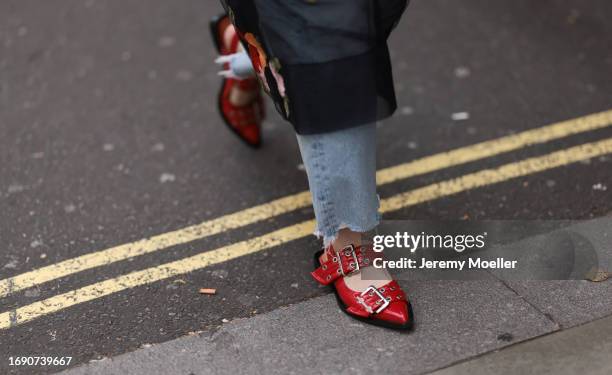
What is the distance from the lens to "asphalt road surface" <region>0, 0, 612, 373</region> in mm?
3021

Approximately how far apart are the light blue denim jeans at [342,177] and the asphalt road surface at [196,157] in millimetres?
365

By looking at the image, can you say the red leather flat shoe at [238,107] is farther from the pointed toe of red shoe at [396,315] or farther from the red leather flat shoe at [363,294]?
the pointed toe of red shoe at [396,315]

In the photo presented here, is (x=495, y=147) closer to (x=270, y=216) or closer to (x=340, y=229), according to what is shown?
(x=270, y=216)

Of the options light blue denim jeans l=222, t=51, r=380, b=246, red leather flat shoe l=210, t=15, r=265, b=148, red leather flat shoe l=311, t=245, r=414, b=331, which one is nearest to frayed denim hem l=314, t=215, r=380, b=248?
light blue denim jeans l=222, t=51, r=380, b=246

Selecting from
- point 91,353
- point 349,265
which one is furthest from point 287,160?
point 91,353

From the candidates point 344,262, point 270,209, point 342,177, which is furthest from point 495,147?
point 342,177

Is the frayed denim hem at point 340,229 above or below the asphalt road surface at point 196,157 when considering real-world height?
above

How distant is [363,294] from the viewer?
2.81 meters

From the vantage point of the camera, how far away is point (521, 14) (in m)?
4.91

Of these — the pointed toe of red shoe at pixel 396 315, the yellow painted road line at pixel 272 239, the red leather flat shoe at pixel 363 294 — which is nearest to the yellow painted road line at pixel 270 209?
the yellow painted road line at pixel 272 239

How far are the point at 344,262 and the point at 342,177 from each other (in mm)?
352

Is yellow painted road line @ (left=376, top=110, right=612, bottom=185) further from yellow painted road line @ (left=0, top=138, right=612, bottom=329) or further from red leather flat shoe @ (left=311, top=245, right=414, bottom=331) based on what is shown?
red leather flat shoe @ (left=311, top=245, right=414, bottom=331)

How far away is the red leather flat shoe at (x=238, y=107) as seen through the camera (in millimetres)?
3633

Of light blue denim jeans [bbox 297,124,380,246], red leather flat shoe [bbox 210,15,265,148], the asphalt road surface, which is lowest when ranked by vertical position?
the asphalt road surface
